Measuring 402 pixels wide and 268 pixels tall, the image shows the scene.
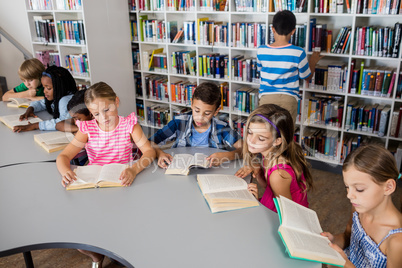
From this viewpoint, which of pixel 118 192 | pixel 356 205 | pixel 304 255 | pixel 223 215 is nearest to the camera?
pixel 304 255

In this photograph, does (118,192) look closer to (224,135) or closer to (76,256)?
(224,135)

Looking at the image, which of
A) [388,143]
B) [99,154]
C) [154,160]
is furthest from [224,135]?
[388,143]

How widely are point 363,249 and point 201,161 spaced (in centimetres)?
84

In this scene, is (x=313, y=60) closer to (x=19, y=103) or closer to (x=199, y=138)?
(x=199, y=138)

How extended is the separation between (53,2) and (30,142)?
8.00 ft

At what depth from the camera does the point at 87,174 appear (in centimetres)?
178

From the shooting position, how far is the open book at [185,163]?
182 cm

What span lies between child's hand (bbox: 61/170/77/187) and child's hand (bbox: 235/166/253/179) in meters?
0.79

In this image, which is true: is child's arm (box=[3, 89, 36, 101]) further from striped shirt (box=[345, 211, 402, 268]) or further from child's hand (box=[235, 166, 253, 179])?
striped shirt (box=[345, 211, 402, 268])

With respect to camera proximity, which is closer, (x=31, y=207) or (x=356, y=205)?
(x=356, y=205)

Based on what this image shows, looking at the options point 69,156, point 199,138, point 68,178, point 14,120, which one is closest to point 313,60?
point 199,138

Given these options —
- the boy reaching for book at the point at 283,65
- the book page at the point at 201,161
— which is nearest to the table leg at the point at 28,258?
the book page at the point at 201,161

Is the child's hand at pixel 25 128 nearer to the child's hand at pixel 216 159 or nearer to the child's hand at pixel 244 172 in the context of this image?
the child's hand at pixel 216 159

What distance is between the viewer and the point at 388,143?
10.6 ft
